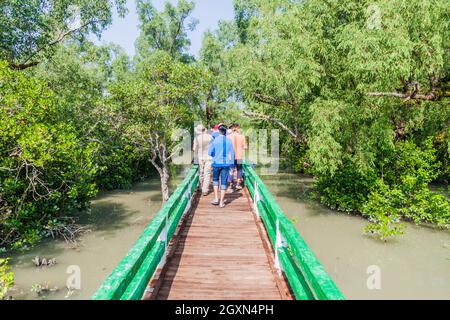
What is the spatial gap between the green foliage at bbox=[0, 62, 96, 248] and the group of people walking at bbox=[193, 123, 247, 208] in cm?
505

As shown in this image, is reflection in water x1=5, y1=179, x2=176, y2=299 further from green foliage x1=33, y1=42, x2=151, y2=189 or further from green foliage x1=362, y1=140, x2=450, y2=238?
green foliage x1=362, y1=140, x2=450, y2=238

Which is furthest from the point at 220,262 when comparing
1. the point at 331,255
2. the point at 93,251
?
the point at 93,251

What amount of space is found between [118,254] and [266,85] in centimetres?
1023

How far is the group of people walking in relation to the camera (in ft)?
28.5

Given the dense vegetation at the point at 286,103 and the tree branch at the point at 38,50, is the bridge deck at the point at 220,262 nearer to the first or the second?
the dense vegetation at the point at 286,103

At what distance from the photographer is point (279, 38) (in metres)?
15.2

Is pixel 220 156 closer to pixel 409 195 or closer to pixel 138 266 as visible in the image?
pixel 138 266

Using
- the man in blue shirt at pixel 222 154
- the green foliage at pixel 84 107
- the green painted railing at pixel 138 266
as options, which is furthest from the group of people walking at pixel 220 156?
the green foliage at pixel 84 107

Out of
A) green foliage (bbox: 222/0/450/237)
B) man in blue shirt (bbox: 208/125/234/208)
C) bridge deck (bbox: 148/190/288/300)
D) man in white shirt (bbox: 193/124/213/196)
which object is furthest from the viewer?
green foliage (bbox: 222/0/450/237)

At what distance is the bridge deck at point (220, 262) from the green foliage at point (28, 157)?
6.26 metres

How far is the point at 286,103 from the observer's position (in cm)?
1845

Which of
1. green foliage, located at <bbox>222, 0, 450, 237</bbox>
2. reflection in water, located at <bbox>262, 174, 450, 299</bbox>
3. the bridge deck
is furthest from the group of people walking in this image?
reflection in water, located at <bbox>262, 174, 450, 299</bbox>

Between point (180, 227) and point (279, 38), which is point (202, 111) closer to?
point (279, 38)
